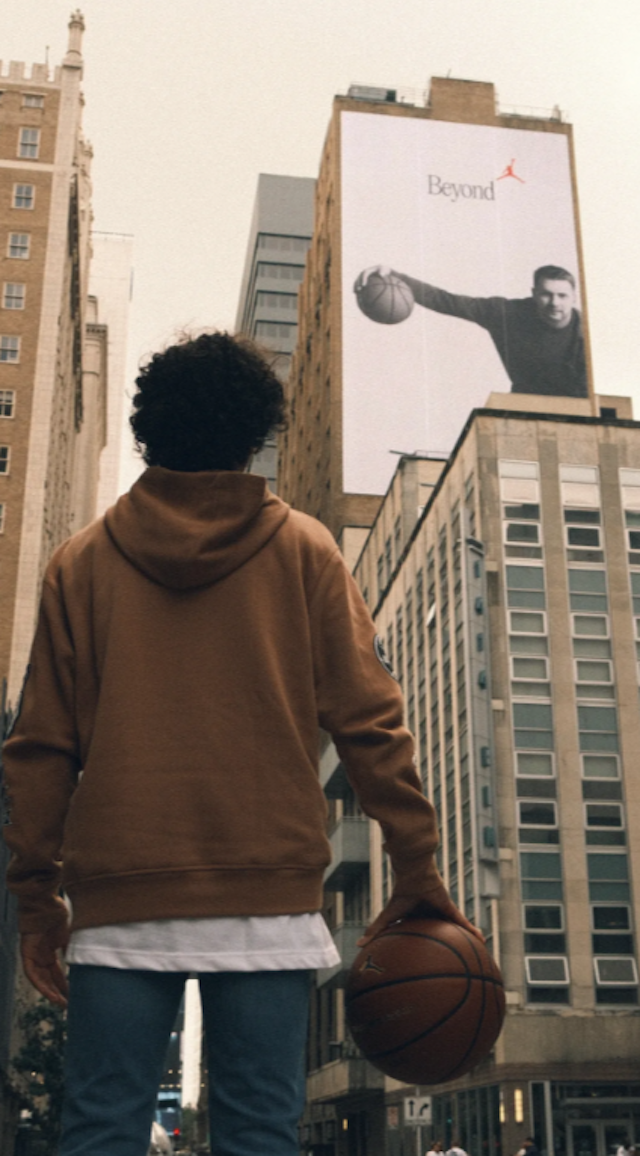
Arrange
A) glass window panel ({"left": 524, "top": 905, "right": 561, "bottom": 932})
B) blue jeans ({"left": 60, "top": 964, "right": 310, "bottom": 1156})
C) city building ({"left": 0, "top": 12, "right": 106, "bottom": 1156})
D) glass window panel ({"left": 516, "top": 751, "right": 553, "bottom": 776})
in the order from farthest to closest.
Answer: city building ({"left": 0, "top": 12, "right": 106, "bottom": 1156})
glass window panel ({"left": 516, "top": 751, "right": 553, "bottom": 776})
glass window panel ({"left": 524, "top": 905, "right": 561, "bottom": 932})
blue jeans ({"left": 60, "top": 964, "right": 310, "bottom": 1156})

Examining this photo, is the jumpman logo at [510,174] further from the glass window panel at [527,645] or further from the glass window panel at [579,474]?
the glass window panel at [527,645]

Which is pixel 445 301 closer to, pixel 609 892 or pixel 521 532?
pixel 521 532

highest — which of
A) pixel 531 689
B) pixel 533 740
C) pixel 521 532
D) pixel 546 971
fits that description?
pixel 521 532

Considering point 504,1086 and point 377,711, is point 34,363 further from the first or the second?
point 377,711

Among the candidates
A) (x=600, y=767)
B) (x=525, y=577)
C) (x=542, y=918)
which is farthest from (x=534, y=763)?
(x=525, y=577)

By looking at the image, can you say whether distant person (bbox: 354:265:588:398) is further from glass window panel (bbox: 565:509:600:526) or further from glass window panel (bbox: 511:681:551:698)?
glass window panel (bbox: 511:681:551:698)

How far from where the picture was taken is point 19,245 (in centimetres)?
6919

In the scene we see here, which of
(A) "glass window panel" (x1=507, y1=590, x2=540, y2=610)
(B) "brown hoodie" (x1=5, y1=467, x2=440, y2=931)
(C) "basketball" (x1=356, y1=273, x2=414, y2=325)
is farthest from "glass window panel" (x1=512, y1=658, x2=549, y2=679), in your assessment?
(C) "basketball" (x1=356, y1=273, x2=414, y2=325)

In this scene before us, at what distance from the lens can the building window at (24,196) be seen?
7019cm

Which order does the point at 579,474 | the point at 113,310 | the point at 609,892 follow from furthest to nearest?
1. the point at 113,310
2. the point at 579,474
3. the point at 609,892

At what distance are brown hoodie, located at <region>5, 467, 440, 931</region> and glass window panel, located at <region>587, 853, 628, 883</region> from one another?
34800mm

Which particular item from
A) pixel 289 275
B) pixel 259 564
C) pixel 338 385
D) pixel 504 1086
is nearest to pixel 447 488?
pixel 504 1086

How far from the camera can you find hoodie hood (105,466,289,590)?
119 inches

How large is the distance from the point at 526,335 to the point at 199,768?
75.5 metres
